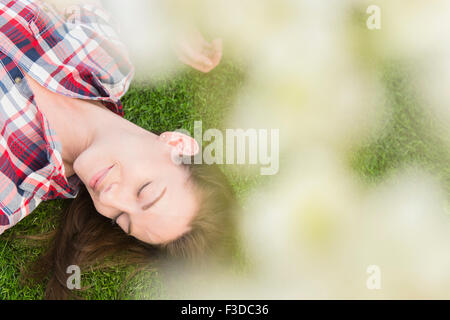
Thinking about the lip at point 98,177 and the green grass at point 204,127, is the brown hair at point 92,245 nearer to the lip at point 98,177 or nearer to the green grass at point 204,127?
the green grass at point 204,127

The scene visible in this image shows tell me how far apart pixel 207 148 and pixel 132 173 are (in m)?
0.59

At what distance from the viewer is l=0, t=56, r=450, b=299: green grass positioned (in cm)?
183

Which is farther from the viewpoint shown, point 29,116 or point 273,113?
point 273,113

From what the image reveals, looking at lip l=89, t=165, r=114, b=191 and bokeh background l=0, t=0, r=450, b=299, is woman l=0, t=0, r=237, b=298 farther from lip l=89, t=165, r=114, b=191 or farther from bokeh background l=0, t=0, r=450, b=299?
bokeh background l=0, t=0, r=450, b=299

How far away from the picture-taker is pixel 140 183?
1371mm

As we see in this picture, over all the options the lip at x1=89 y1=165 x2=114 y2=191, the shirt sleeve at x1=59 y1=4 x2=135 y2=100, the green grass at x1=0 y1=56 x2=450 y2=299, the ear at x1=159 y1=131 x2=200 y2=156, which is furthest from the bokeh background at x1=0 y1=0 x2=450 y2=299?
the lip at x1=89 y1=165 x2=114 y2=191

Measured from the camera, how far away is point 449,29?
1.92 meters

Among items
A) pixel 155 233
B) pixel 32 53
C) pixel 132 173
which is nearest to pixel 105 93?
pixel 32 53

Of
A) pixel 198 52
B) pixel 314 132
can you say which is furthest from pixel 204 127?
pixel 314 132

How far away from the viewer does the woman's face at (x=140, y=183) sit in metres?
1.35

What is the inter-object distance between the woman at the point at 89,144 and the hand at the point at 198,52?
289 millimetres

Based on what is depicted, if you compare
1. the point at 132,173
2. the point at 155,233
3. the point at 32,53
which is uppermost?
the point at 32,53
